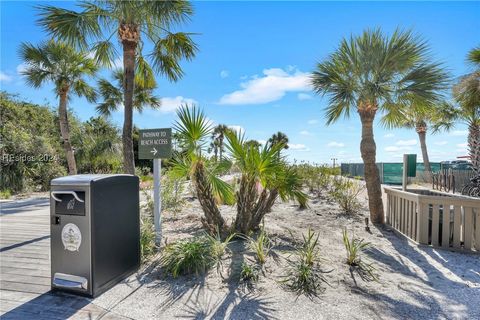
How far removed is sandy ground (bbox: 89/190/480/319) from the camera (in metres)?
2.43

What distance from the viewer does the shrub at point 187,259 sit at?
10.2ft

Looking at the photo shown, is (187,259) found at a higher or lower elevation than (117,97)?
lower

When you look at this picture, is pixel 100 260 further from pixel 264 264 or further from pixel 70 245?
pixel 264 264

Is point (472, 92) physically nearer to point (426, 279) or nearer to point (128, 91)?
point (426, 279)

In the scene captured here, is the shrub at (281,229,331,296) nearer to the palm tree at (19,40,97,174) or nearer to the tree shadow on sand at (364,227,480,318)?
the tree shadow on sand at (364,227,480,318)

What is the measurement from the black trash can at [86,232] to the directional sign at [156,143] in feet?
3.28

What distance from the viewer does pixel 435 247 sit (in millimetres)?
4621

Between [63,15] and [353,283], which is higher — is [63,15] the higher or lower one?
the higher one

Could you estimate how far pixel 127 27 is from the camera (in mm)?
5945

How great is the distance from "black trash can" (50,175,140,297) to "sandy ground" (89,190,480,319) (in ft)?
0.87

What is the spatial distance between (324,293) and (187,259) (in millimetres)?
1531

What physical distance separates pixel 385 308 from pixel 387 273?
103 centimetres

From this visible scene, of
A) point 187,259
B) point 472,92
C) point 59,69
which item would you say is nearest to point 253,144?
point 187,259

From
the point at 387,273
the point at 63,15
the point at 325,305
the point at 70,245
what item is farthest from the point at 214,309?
the point at 63,15
